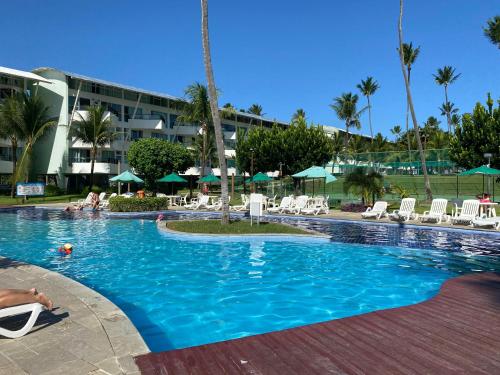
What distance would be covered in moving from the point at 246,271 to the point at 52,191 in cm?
3452

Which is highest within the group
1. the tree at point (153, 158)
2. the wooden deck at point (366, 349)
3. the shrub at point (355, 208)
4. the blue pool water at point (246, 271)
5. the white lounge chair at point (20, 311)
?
the tree at point (153, 158)

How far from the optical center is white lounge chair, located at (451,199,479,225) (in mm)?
16734

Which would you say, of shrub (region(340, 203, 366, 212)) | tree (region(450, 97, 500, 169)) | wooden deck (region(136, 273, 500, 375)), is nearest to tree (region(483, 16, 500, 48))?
tree (region(450, 97, 500, 169))

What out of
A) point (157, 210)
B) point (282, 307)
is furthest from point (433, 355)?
point (157, 210)

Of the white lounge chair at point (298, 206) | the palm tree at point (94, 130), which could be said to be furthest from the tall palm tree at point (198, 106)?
the white lounge chair at point (298, 206)

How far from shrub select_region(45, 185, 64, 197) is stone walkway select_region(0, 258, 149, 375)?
1410 inches

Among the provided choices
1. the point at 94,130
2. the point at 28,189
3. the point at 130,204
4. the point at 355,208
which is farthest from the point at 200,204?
the point at 94,130

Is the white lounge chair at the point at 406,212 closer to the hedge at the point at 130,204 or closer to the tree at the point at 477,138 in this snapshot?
the tree at the point at 477,138

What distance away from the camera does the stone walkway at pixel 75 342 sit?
12.7ft

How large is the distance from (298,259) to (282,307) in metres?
4.11

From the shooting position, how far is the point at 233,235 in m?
14.4

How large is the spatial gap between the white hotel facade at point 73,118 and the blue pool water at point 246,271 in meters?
27.6

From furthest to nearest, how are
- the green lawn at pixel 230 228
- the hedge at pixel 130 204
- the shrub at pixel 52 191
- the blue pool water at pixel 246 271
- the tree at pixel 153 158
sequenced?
1. the shrub at pixel 52 191
2. the tree at pixel 153 158
3. the hedge at pixel 130 204
4. the green lawn at pixel 230 228
5. the blue pool water at pixel 246 271

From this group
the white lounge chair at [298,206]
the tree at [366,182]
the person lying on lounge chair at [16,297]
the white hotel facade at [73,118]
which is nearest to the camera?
the person lying on lounge chair at [16,297]
